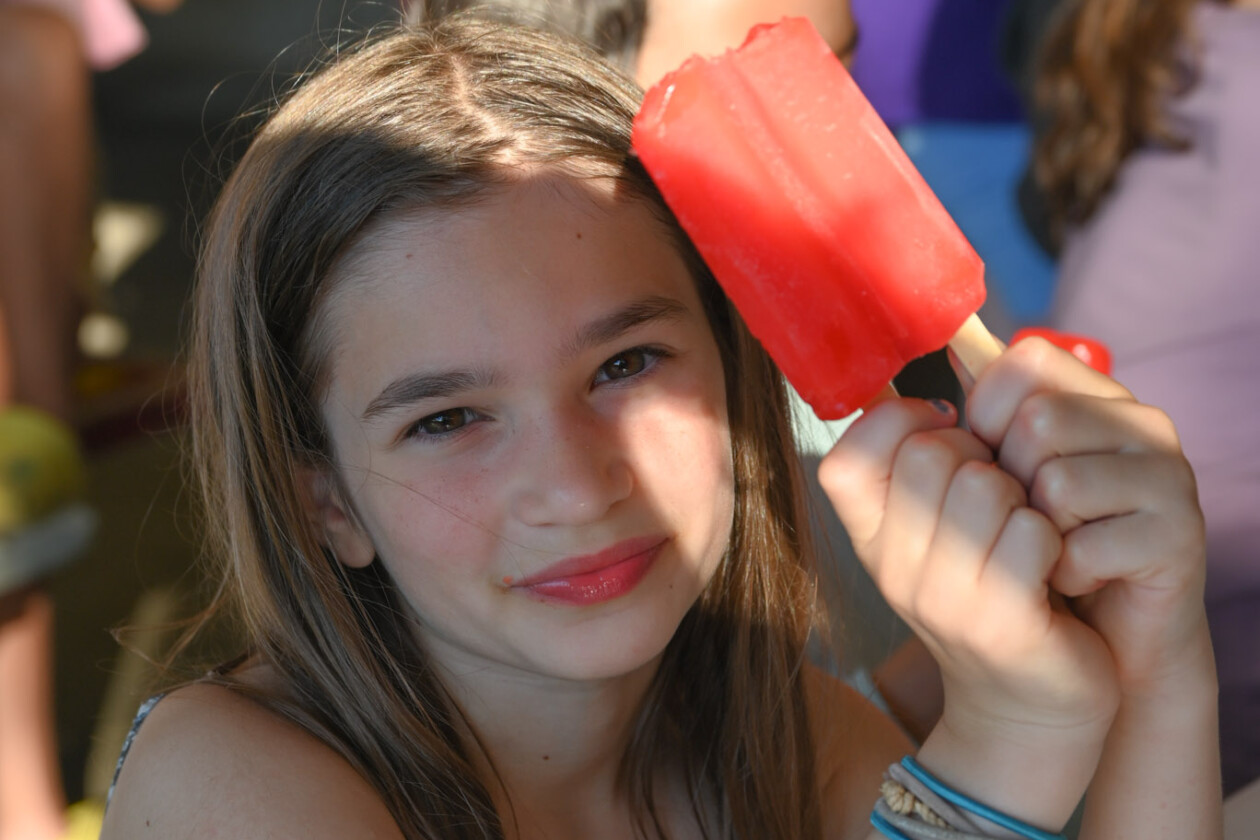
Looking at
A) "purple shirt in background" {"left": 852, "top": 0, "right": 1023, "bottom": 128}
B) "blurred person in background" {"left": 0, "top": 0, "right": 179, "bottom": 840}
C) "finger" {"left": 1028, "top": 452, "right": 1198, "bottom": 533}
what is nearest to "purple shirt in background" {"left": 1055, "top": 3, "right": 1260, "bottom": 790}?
"purple shirt in background" {"left": 852, "top": 0, "right": 1023, "bottom": 128}

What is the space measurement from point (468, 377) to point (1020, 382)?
20.1 inches

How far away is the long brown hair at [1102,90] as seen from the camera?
2.56 meters

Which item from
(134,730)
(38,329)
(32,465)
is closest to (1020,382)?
(134,730)

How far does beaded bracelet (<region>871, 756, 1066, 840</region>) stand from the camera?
42.5 inches

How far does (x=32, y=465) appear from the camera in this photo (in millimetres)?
2939

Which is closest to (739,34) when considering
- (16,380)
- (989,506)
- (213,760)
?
(989,506)

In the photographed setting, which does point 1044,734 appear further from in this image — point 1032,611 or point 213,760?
point 213,760

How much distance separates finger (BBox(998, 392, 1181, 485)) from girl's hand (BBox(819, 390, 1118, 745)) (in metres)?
0.03

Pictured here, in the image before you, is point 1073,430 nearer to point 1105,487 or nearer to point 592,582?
point 1105,487

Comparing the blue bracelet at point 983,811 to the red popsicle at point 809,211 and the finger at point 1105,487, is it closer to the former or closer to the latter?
the finger at point 1105,487

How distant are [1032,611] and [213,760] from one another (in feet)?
2.55

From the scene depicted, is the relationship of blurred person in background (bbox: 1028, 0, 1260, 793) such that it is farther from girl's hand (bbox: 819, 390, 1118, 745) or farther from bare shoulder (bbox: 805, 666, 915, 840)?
girl's hand (bbox: 819, 390, 1118, 745)

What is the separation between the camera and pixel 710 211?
1085 mm

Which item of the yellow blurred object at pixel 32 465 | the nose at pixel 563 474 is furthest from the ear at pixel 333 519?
the yellow blurred object at pixel 32 465
